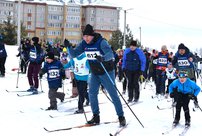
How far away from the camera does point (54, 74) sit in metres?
9.69

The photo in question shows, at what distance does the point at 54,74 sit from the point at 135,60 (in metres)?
2.35

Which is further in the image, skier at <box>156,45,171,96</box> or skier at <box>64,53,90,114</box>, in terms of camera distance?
skier at <box>156,45,171,96</box>

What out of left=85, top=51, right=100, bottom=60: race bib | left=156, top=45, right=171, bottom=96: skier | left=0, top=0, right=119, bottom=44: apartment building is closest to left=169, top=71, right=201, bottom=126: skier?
left=85, top=51, right=100, bottom=60: race bib

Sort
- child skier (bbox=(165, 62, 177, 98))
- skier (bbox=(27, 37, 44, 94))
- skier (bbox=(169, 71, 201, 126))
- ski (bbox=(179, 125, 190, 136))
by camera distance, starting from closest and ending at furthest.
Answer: ski (bbox=(179, 125, 190, 136))
skier (bbox=(169, 71, 201, 126))
child skier (bbox=(165, 62, 177, 98))
skier (bbox=(27, 37, 44, 94))

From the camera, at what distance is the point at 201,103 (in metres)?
12.4

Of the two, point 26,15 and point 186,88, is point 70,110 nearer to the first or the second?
point 186,88

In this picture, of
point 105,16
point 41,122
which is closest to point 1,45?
point 41,122

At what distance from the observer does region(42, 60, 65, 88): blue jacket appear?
9.66m

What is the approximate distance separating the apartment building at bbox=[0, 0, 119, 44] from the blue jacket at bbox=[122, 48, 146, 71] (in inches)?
3328

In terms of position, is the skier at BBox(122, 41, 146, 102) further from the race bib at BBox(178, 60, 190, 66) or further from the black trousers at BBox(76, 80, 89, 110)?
the black trousers at BBox(76, 80, 89, 110)

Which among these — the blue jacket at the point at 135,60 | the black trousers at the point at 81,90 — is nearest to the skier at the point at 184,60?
the blue jacket at the point at 135,60

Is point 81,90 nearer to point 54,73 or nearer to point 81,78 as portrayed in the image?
point 81,78

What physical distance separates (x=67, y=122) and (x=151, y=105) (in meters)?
3.68

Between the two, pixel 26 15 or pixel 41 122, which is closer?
pixel 41 122
